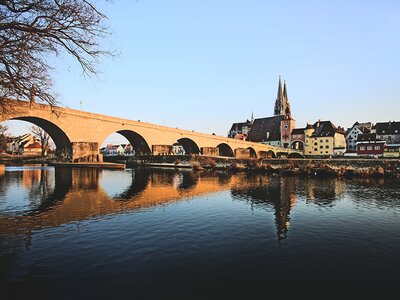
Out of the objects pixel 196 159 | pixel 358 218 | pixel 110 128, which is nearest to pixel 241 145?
pixel 196 159

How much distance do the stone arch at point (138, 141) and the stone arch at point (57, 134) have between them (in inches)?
465

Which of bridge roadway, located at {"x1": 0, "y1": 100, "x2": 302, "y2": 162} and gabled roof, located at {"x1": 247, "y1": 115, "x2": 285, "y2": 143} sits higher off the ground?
gabled roof, located at {"x1": 247, "y1": 115, "x2": 285, "y2": 143}

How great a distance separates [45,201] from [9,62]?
883 centimetres

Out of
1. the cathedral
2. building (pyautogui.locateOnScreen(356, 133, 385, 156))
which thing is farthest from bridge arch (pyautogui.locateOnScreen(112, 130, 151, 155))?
the cathedral

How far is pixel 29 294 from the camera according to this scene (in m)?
5.08

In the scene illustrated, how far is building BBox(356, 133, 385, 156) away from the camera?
74.9 m

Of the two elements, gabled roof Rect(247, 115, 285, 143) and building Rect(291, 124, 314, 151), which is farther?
gabled roof Rect(247, 115, 285, 143)

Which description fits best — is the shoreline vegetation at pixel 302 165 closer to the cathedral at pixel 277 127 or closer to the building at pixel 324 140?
the building at pixel 324 140

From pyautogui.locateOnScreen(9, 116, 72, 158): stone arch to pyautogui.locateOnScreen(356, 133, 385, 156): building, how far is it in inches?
3131

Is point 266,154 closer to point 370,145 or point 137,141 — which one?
point 370,145

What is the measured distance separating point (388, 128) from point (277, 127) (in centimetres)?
4202

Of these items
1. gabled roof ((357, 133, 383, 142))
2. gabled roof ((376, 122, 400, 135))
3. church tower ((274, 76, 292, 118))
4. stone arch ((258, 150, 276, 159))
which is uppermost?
church tower ((274, 76, 292, 118))

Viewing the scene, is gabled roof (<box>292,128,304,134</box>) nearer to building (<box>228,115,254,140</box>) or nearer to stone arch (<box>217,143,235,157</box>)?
building (<box>228,115,254,140</box>)

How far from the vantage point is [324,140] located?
97125mm
